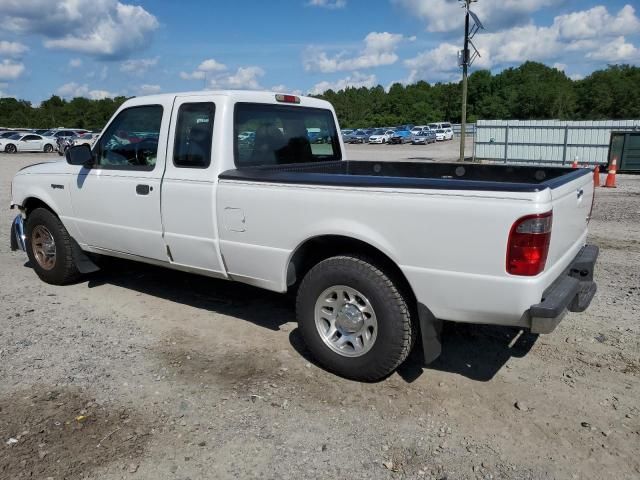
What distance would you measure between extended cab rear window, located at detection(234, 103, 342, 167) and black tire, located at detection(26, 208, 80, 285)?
2471 millimetres

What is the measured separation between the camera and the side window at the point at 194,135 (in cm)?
440

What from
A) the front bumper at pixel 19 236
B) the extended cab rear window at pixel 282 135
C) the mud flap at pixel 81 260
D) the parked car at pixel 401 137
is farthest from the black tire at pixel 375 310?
the parked car at pixel 401 137

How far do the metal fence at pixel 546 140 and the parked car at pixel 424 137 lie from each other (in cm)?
2860

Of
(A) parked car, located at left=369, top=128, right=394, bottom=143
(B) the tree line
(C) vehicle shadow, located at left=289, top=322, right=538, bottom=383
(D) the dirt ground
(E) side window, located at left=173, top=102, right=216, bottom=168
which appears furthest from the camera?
(B) the tree line

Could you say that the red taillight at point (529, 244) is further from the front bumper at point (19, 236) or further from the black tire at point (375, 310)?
the front bumper at point (19, 236)

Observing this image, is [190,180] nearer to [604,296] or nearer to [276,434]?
[276,434]

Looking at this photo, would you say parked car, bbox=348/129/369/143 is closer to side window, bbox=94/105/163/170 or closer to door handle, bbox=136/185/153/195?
side window, bbox=94/105/163/170

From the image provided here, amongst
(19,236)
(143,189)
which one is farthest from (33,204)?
(143,189)

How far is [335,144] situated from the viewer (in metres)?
5.72

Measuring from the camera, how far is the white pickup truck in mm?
3121

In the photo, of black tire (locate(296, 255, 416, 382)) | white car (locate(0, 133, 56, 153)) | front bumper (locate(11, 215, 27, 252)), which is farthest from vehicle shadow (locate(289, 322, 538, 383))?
white car (locate(0, 133, 56, 153))

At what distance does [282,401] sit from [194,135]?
2278mm

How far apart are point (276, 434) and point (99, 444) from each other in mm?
1016

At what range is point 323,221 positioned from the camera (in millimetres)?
3678
